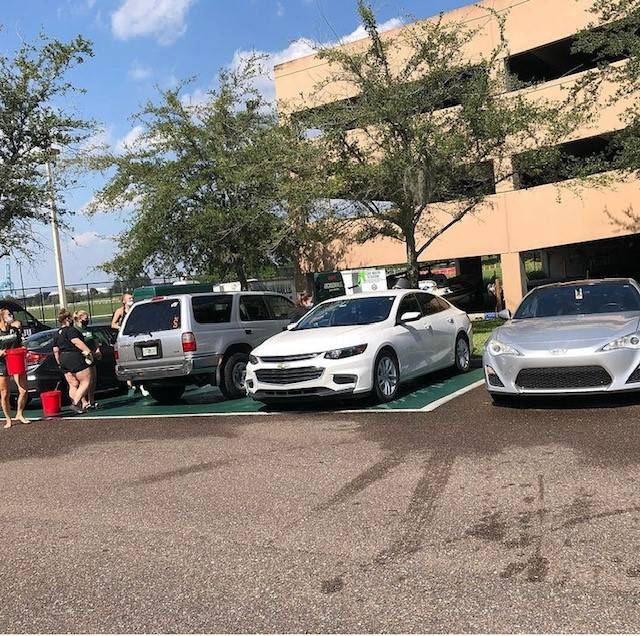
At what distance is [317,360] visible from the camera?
30.2 feet

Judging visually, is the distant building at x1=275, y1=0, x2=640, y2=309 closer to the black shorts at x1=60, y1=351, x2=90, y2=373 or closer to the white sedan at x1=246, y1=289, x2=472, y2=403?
the white sedan at x1=246, y1=289, x2=472, y2=403

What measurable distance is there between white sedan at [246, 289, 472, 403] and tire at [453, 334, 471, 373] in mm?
292

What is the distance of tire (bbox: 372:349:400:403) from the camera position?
9.46 meters

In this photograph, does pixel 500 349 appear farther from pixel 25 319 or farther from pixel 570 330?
pixel 25 319

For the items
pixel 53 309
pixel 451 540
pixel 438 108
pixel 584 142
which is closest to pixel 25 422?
pixel 451 540

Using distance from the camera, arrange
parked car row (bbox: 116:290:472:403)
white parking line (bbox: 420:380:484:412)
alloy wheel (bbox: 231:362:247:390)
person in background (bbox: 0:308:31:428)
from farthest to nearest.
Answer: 1. alloy wheel (bbox: 231:362:247:390)
2. person in background (bbox: 0:308:31:428)
3. parked car row (bbox: 116:290:472:403)
4. white parking line (bbox: 420:380:484:412)

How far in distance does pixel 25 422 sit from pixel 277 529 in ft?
24.5

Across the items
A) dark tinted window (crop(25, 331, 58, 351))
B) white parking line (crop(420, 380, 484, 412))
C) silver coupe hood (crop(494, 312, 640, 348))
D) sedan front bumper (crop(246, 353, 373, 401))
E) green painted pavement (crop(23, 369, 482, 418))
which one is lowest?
green painted pavement (crop(23, 369, 482, 418))

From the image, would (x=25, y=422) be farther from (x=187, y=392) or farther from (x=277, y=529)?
(x=277, y=529)

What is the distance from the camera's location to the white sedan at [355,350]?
30.2 feet

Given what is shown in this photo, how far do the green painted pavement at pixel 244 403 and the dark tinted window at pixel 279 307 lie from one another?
178cm

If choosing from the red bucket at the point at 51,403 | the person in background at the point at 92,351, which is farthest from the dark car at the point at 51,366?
the red bucket at the point at 51,403

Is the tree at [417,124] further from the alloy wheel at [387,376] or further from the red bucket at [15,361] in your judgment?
the red bucket at [15,361]

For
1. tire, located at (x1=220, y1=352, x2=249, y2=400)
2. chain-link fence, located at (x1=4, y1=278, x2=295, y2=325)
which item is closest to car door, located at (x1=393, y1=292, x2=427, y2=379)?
tire, located at (x1=220, y1=352, x2=249, y2=400)
